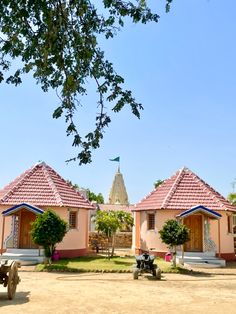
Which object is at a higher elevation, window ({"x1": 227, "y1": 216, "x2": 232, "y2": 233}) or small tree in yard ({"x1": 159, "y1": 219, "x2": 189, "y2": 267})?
window ({"x1": 227, "y1": 216, "x2": 232, "y2": 233})

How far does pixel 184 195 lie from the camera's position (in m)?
24.2

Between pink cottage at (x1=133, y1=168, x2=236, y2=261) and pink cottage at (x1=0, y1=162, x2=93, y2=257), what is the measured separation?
3974mm

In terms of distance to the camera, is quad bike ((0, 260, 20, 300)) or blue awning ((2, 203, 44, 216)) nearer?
quad bike ((0, 260, 20, 300))

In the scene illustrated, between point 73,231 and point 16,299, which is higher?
point 73,231

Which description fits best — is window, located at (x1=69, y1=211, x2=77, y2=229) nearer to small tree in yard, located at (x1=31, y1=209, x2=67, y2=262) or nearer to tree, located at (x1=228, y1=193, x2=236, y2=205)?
small tree in yard, located at (x1=31, y1=209, x2=67, y2=262)

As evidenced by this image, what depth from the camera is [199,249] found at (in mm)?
22625

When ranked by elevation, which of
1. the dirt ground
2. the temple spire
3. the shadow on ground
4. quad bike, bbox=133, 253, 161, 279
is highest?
the temple spire

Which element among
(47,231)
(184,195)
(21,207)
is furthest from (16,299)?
(184,195)

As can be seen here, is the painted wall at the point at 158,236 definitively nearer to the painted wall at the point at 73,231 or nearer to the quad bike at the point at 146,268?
the painted wall at the point at 73,231

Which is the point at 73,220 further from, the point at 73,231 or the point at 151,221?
the point at 151,221

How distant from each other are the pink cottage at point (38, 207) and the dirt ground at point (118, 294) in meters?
5.12

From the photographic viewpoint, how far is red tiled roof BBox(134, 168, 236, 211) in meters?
23.5

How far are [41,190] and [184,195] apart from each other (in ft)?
29.3

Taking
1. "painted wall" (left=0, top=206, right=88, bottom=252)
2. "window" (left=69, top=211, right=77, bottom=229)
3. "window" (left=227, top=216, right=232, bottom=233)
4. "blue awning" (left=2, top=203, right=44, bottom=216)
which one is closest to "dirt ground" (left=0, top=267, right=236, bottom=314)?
"blue awning" (left=2, top=203, right=44, bottom=216)
